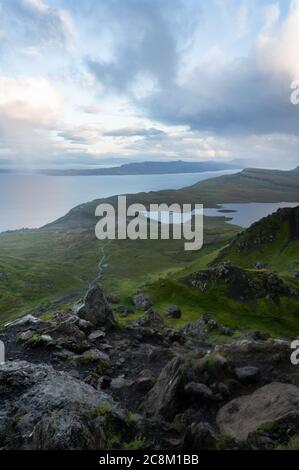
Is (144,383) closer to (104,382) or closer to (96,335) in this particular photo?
(104,382)

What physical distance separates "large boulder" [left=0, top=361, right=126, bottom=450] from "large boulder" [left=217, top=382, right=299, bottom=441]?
550 cm

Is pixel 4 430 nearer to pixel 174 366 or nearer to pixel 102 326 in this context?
pixel 174 366

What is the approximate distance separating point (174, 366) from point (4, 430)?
962 cm

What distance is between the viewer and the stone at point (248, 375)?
23.5m

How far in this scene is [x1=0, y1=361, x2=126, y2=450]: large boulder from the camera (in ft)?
53.6

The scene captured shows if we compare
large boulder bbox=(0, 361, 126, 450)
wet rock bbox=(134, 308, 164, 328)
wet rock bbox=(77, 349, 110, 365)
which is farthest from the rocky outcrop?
large boulder bbox=(0, 361, 126, 450)

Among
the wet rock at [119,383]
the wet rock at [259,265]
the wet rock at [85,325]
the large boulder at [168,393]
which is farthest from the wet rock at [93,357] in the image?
the wet rock at [259,265]

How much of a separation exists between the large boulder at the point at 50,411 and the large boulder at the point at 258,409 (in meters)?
5.50

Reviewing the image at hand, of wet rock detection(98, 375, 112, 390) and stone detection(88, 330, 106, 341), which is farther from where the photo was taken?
stone detection(88, 330, 106, 341)

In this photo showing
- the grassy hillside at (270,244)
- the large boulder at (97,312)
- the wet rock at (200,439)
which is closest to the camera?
the wet rock at (200,439)

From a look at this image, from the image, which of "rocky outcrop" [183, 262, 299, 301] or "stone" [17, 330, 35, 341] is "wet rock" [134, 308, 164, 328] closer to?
"stone" [17, 330, 35, 341]

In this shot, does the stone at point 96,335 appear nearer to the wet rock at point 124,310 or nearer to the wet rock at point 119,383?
the wet rock at point 119,383

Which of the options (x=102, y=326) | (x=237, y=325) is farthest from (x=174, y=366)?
(x=237, y=325)

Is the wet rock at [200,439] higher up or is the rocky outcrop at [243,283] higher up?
the wet rock at [200,439]
